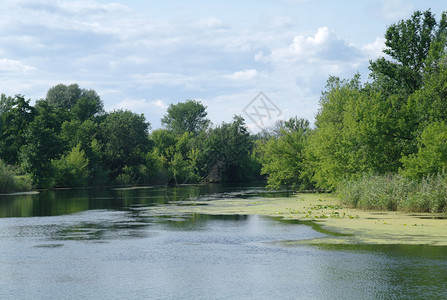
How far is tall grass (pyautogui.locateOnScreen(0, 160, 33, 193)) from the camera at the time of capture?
59.7 m

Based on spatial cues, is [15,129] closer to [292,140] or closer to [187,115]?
[292,140]

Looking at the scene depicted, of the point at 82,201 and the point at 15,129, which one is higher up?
the point at 15,129

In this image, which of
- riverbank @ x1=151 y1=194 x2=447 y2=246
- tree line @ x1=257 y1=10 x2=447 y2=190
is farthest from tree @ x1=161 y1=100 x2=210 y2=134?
riverbank @ x1=151 y1=194 x2=447 y2=246

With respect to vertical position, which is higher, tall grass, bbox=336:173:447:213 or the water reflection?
tall grass, bbox=336:173:447:213

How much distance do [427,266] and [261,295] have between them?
19.4ft

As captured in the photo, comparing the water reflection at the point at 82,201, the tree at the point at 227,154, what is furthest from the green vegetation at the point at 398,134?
the tree at the point at 227,154

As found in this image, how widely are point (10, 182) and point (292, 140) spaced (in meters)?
34.3

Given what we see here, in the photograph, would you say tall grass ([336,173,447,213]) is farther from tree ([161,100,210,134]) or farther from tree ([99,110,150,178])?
tree ([161,100,210,134])

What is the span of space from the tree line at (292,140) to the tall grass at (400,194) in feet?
3.53

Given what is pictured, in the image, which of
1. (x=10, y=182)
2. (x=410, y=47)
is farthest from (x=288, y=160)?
(x=10, y=182)

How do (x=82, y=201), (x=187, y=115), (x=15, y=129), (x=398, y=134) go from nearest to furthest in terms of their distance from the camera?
1. (x=398, y=134)
2. (x=82, y=201)
3. (x=15, y=129)
4. (x=187, y=115)

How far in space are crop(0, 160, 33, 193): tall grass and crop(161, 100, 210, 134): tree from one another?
93.1m

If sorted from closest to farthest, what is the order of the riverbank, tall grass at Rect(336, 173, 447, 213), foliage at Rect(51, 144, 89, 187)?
the riverbank < tall grass at Rect(336, 173, 447, 213) < foliage at Rect(51, 144, 89, 187)

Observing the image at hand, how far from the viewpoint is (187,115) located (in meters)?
162
